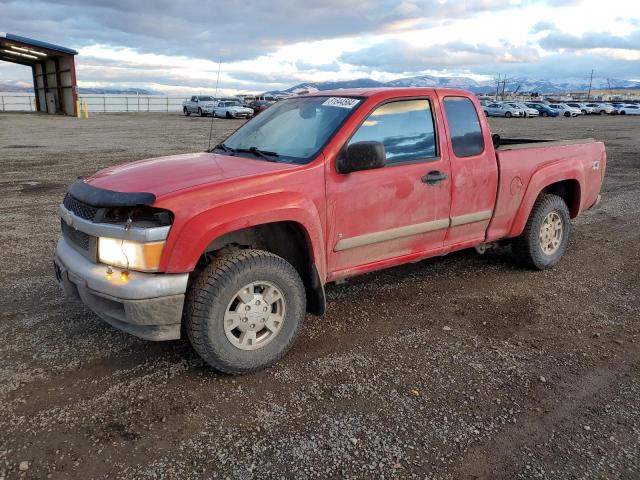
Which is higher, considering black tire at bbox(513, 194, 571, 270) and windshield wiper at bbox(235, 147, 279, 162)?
windshield wiper at bbox(235, 147, 279, 162)

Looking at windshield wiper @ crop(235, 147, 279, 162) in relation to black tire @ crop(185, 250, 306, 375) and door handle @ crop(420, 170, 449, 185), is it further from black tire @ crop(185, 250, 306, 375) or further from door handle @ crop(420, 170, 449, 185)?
door handle @ crop(420, 170, 449, 185)

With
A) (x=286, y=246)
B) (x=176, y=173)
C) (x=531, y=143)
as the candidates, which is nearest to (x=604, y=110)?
(x=531, y=143)

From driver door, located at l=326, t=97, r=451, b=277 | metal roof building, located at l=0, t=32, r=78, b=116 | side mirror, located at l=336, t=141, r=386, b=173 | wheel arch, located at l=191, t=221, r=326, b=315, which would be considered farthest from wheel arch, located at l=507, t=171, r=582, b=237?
metal roof building, located at l=0, t=32, r=78, b=116

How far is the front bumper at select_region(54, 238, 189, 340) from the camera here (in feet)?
9.89

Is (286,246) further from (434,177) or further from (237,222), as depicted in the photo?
(434,177)

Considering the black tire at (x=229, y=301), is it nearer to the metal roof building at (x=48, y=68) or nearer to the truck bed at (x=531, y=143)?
the truck bed at (x=531, y=143)

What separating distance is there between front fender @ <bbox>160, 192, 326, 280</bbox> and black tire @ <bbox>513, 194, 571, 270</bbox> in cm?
265

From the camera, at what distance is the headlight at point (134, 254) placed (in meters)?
2.99

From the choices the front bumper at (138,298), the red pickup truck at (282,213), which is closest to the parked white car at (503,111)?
the red pickup truck at (282,213)

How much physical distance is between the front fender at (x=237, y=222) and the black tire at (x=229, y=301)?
6.7 inches

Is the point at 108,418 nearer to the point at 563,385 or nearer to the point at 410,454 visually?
the point at 410,454

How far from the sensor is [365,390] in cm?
326

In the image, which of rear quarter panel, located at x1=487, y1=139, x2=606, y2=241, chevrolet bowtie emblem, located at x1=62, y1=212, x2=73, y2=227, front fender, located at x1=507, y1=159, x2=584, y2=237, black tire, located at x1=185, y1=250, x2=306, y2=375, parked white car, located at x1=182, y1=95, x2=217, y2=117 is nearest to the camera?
black tire, located at x1=185, y1=250, x2=306, y2=375

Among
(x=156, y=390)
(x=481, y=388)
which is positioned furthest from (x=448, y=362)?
(x=156, y=390)
